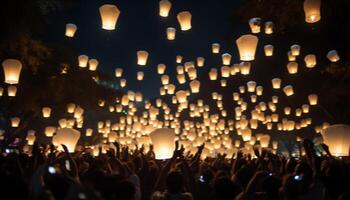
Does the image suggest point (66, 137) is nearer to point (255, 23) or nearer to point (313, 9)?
point (255, 23)

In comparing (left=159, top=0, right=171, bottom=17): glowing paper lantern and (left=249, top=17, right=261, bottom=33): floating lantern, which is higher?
(left=159, top=0, right=171, bottom=17): glowing paper lantern

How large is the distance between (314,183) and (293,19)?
257 inches

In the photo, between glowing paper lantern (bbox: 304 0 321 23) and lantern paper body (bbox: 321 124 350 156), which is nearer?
lantern paper body (bbox: 321 124 350 156)

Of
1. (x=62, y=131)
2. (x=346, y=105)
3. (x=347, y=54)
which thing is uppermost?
(x=347, y=54)

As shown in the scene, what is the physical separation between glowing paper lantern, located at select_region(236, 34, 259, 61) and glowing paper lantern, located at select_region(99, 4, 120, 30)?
295 cm

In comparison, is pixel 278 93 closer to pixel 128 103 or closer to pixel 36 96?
pixel 128 103

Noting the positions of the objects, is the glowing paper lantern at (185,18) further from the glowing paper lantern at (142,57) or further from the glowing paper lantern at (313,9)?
the glowing paper lantern at (313,9)

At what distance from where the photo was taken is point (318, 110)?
74.9ft

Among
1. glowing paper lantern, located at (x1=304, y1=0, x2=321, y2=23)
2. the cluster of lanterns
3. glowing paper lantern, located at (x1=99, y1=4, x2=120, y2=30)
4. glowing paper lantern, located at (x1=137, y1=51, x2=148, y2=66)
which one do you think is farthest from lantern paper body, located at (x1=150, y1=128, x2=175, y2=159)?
glowing paper lantern, located at (x1=137, y1=51, x2=148, y2=66)

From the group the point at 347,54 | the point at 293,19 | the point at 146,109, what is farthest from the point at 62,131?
the point at 146,109

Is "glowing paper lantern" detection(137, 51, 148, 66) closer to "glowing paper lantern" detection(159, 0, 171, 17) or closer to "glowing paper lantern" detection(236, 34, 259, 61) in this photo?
"glowing paper lantern" detection(159, 0, 171, 17)

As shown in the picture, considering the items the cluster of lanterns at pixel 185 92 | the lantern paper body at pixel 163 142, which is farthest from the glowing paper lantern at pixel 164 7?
the lantern paper body at pixel 163 142

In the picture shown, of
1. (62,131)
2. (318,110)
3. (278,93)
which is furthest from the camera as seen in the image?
(278,93)

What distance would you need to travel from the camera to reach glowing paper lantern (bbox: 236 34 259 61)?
8547 mm
